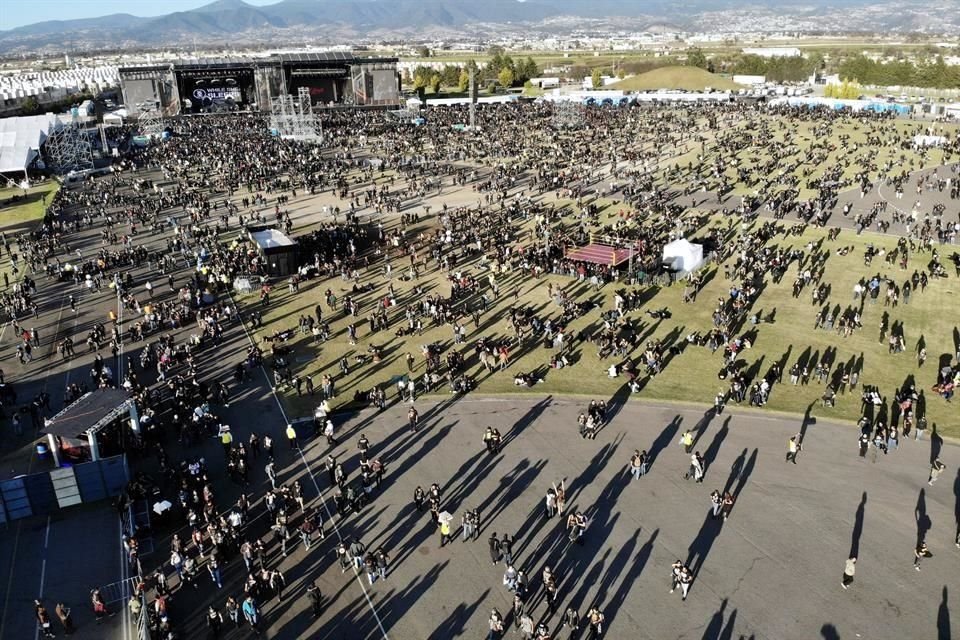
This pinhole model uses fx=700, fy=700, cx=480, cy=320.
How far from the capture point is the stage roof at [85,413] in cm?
2023

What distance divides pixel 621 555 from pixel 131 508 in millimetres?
12638

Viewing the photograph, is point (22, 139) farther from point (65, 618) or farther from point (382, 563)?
point (382, 563)

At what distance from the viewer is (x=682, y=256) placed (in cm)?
3562

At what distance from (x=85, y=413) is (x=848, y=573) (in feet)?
68.2

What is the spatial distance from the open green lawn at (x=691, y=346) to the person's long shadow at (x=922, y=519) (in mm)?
4378

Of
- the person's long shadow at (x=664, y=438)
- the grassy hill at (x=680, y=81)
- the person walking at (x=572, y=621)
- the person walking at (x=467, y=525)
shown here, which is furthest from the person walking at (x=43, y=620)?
the grassy hill at (x=680, y=81)

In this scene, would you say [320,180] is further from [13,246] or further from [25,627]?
[25,627]

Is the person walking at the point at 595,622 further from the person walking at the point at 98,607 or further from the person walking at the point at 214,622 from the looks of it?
the person walking at the point at 98,607

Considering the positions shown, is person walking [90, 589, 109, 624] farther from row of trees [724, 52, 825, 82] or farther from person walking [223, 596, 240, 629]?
row of trees [724, 52, 825, 82]

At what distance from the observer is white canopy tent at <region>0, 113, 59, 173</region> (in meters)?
70.1

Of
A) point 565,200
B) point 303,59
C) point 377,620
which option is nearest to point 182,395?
point 377,620

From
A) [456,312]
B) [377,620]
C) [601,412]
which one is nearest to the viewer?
[377,620]

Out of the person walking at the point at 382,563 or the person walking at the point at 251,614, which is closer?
the person walking at the point at 251,614

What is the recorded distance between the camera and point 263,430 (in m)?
23.0
